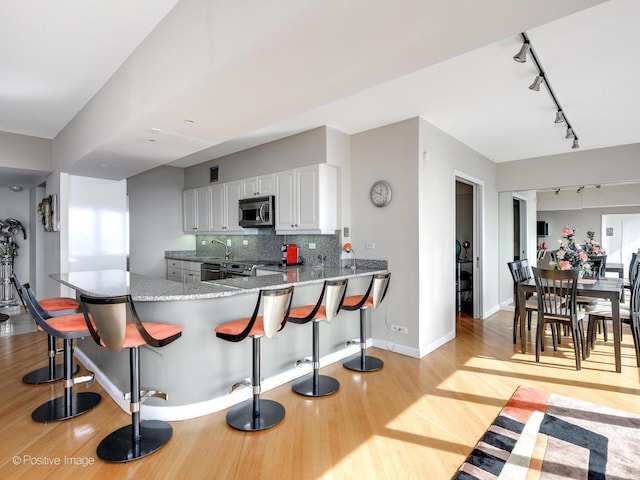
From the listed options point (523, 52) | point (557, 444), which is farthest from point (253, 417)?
point (523, 52)

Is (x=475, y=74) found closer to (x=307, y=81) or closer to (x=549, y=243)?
(x=307, y=81)

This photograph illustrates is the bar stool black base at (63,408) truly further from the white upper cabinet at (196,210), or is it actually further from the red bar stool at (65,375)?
the white upper cabinet at (196,210)

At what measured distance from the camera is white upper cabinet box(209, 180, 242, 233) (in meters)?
5.46

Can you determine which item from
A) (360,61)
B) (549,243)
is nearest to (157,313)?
(360,61)

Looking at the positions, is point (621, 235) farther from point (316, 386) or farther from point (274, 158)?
point (316, 386)

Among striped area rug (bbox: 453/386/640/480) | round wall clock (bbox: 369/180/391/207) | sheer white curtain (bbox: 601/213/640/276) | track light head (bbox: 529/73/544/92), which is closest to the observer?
striped area rug (bbox: 453/386/640/480)

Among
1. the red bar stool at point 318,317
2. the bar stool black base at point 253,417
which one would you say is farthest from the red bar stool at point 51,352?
the red bar stool at point 318,317

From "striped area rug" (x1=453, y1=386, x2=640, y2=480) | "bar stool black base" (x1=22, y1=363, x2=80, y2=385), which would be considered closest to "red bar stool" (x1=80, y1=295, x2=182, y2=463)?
"bar stool black base" (x1=22, y1=363, x2=80, y2=385)

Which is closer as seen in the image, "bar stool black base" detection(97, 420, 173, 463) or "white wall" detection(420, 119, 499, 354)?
"bar stool black base" detection(97, 420, 173, 463)

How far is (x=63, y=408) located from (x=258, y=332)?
1.63 m

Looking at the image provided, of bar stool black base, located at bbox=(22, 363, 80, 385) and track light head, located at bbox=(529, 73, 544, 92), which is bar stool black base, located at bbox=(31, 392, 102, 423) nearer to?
bar stool black base, located at bbox=(22, 363, 80, 385)

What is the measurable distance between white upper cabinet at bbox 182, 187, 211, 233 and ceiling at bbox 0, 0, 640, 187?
4.87 feet

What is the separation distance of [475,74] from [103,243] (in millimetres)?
4882

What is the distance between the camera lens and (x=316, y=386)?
3029mm
